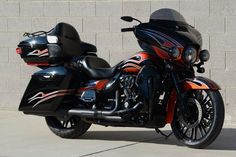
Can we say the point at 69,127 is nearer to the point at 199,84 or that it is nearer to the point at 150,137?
the point at 150,137

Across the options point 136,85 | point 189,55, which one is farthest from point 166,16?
point 136,85

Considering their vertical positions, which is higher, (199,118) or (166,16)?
(166,16)

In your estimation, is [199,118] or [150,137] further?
[150,137]

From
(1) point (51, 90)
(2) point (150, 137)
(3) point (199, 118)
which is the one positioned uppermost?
(1) point (51, 90)

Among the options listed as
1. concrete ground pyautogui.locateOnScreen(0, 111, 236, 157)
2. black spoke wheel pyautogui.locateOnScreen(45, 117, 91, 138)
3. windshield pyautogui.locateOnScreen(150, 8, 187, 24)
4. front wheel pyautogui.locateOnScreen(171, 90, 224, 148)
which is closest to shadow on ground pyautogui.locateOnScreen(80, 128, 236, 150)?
concrete ground pyautogui.locateOnScreen(0, 111, 236, 157)

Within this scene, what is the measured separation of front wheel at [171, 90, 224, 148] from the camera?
664cm

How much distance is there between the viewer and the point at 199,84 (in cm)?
673

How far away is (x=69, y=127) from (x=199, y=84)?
1934mm

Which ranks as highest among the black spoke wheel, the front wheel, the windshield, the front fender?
the windshield

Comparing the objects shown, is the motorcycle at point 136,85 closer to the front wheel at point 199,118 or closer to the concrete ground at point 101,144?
the front wheel at point 199,118

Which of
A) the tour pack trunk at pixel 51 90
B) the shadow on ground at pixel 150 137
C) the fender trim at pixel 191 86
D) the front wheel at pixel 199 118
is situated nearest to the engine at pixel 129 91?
the fender trim at pixel 191 86

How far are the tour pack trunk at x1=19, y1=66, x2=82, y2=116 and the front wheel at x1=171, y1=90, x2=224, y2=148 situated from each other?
4.68 ft

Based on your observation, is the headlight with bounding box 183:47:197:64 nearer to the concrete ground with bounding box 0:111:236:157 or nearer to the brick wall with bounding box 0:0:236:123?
the concrete ground with bounding box 0:111:236:157

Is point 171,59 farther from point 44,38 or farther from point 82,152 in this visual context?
point 44,38
